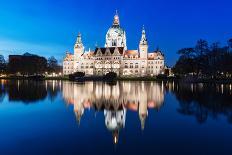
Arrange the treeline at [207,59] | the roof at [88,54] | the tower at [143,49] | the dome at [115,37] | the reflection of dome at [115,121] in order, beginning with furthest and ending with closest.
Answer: the dome at [115,37]
the roof at [88,54]
the tower at [143,49]
the treeline at [207,59]
the reflection of dome at [115,121]

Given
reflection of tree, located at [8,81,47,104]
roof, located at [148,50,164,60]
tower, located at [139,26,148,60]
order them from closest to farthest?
1. reflection of tree, located at [8,81,47,104]
2. tower, located at [139,26,148,60]
3. roof, located at [148,50,164,60]

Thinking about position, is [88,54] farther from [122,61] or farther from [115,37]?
[122,61]

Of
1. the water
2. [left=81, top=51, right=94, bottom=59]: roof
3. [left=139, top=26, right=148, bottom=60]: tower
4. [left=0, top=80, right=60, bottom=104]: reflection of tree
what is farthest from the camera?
[left=81, top=51, right=94, bottom=59]: roof

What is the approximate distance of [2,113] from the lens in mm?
20641

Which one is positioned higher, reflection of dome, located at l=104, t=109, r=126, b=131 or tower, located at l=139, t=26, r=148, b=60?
tower, located at l=139, t=26, r=148, b=60

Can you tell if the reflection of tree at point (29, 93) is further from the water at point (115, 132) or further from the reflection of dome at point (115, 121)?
the reflection of dome at point (115, 121)

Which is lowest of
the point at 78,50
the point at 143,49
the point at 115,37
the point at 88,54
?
the point at 88,54

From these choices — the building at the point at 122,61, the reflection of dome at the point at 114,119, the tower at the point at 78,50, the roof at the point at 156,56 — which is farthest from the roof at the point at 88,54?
the reflection of dome at the point at 114,119

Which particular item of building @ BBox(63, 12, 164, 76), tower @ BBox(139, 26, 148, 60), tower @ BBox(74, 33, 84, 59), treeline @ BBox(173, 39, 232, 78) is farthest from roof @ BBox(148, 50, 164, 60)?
treeline @ BBox(173, 39, 232, 78)

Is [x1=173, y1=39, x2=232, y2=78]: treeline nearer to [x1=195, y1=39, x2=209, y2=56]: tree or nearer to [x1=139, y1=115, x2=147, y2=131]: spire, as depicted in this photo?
[x1=195, y1=39, x2=209, y2=56]: tree

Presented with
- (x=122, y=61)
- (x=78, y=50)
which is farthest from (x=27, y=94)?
(x=78, y=50)

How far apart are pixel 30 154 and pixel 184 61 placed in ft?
301

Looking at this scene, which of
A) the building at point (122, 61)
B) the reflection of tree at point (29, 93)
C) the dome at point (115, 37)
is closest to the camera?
the reflection of tree at point (29, 93)

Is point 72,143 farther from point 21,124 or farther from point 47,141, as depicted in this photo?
point 21,124
